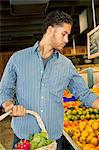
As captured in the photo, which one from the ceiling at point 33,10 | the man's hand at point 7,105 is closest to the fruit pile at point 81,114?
the man's hand at point 7,105

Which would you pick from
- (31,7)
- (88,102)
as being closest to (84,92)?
(88,102)

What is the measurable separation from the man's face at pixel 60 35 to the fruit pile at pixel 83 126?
3.78ft

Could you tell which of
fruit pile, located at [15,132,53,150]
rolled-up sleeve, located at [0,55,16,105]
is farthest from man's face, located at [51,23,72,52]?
fruit pile, located at [15,132,53,150]

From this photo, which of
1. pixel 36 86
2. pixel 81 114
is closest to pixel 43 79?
pixel 36 86

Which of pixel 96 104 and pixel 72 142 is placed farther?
pixel 72 142

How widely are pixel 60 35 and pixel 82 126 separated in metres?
1.74

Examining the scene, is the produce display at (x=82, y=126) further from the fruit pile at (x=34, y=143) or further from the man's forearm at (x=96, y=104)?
the fruit pile at (x=34, y=143)

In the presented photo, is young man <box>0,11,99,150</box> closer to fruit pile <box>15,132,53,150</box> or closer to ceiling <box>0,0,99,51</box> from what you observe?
fruit pile <box>15,132,53,150</box>

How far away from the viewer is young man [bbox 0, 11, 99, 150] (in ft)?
8.23

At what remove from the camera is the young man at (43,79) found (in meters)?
2.51

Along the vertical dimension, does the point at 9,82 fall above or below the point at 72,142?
above

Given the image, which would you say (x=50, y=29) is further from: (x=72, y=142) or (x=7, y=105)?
(x=72, y=142)

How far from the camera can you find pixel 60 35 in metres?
2.50

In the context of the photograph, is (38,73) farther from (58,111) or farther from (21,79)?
(58,111)
